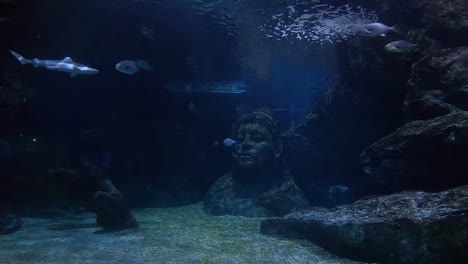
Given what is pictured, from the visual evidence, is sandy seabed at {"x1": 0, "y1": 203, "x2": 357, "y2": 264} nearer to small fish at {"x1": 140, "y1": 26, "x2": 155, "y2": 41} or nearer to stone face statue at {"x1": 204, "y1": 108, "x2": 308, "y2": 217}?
stone face statue at {"x1": 204, "y1": 108, "x2": 308, "y2": 217}

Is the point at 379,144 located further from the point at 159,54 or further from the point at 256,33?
the point at 159,54

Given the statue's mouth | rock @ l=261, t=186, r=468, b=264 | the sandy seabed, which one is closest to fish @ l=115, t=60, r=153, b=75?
the sandy seabed

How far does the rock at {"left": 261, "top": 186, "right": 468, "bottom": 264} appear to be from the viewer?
16.8 feet

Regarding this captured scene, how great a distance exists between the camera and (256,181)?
40.4 feet

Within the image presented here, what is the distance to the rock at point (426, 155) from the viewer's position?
6254mm

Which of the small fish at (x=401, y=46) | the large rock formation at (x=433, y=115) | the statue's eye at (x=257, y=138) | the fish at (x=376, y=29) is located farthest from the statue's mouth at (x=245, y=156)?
the small fish at (x=401, y=46)

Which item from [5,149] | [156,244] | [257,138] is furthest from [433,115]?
[5,149]

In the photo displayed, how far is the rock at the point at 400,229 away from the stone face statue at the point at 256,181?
3.67 m

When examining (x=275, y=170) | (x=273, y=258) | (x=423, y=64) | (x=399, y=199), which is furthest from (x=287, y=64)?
(x=273, y=258)

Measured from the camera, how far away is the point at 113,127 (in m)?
13.2

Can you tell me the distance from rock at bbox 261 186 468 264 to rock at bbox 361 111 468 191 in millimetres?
581

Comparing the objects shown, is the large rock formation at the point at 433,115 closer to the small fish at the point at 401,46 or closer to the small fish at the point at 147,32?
the small fish at the point at 401,46

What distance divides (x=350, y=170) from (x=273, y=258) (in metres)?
5.85

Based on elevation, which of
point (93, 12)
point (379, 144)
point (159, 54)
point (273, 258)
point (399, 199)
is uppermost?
point (93, 12)
